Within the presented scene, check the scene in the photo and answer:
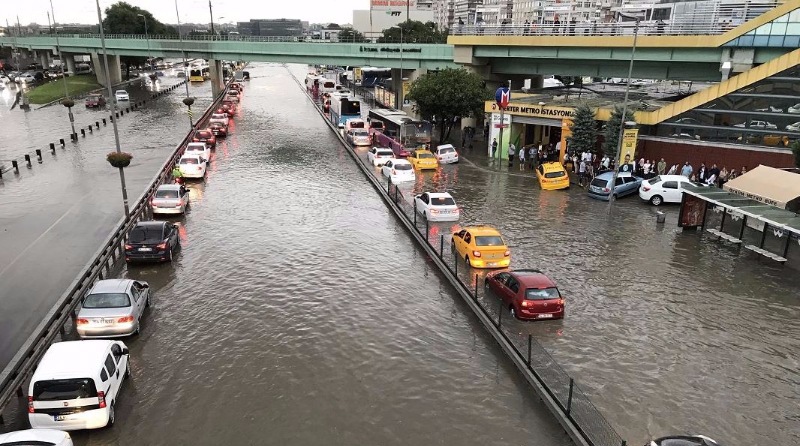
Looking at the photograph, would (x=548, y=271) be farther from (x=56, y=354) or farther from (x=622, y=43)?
(x=622, y=43)

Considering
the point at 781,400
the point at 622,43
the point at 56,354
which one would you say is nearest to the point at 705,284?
the point at 781,400

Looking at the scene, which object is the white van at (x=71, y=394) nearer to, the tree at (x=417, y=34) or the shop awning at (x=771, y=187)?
the shop awning at (x=771, y=187)

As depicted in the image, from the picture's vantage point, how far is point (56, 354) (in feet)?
39.5

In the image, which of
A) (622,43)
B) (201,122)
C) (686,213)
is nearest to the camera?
(686,213)

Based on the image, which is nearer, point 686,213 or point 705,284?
point 705,284

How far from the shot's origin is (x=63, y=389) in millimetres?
11234

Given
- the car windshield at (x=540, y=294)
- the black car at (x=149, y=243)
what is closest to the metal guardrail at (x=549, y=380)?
the car windshield at (x=540, y=294)

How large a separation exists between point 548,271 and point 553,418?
28.4ft

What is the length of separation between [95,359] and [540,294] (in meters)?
11.6

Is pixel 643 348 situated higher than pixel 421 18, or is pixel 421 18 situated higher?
pixel 421 18

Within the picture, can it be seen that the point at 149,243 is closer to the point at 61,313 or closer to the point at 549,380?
the point at 61,313

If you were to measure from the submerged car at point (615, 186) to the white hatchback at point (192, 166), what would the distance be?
23.3 metres

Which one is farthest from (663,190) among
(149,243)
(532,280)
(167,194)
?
(167,194)

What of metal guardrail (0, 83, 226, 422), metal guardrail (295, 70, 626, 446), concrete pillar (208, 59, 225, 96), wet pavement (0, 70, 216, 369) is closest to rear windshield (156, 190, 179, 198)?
metal guardrail (0, 83, 226, 422)
